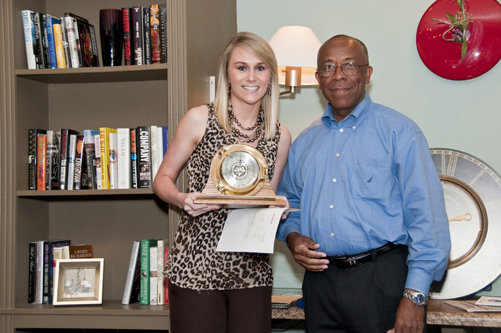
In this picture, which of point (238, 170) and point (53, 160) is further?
point (53, 160)

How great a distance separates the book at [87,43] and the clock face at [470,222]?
5.91 feet

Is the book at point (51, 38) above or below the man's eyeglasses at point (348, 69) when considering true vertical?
above

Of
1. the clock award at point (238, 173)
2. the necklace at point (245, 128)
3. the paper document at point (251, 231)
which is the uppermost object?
the necklace at point (245, 128)

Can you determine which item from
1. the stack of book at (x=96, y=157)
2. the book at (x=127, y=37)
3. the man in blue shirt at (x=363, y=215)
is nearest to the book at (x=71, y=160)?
the stack of book at (x=96, y=157)

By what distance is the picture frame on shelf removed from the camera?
2328 mm

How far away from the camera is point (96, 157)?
234 centimetres

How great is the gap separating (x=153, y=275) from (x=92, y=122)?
92 cm

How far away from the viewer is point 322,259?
167 centimetres

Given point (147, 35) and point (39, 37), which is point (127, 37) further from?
point (39, 37)

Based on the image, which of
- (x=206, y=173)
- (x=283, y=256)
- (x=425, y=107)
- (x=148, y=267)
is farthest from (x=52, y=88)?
(x=425, y=107)

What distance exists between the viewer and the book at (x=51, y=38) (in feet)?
7.72

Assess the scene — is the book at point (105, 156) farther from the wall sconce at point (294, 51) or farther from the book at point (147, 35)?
the wall sconce at point (294, 51)

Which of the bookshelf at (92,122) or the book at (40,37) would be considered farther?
the book at (40,37)

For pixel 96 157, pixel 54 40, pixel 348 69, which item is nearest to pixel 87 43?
pixel 54 40
